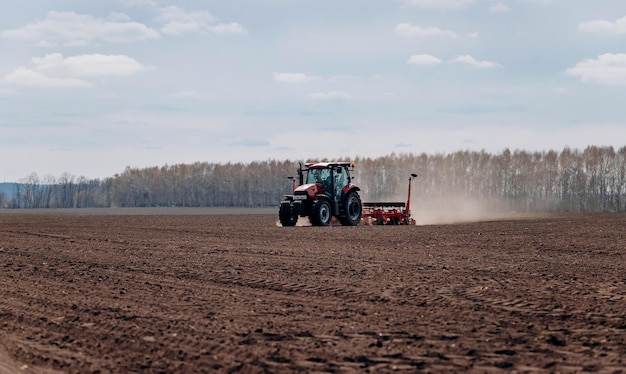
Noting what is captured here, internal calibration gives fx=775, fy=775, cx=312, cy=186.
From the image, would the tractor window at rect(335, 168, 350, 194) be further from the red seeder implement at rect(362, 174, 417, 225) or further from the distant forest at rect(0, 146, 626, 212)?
the distant forest at rect(0, 146, 626, 212)

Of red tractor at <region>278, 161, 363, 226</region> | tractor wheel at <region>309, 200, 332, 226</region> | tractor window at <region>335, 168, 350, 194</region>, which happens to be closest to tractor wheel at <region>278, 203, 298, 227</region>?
red tractor at <region>278, 161, 363, 226</region>

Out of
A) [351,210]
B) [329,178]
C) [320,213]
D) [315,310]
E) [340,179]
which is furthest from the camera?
[351,210]

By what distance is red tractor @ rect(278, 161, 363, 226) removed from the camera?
32281mm

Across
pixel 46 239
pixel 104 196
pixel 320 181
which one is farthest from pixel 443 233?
pixel 104 196

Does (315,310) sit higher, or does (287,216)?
Result: (287,216)

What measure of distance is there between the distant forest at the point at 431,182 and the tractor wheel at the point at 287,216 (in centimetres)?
5085

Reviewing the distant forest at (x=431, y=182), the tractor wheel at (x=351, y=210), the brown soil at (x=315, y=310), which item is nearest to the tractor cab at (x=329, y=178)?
the tractor wheel at (x=351, y=210)

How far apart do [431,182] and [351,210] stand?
96261mm

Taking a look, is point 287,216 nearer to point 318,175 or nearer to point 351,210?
point 318,175

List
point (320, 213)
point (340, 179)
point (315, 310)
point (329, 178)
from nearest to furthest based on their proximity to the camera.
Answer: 1. point (315, 310)
2. point (320, 213)
3. point (329, 178)
4. point (340, 179)

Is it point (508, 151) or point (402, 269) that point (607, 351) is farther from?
point (508, 151)

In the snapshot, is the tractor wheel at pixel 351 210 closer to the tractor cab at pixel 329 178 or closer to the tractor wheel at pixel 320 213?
the tractor cab at pixel 329 178

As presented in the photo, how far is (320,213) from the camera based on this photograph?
32312 mm

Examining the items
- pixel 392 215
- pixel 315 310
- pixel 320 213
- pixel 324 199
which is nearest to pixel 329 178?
pixel 324 199
